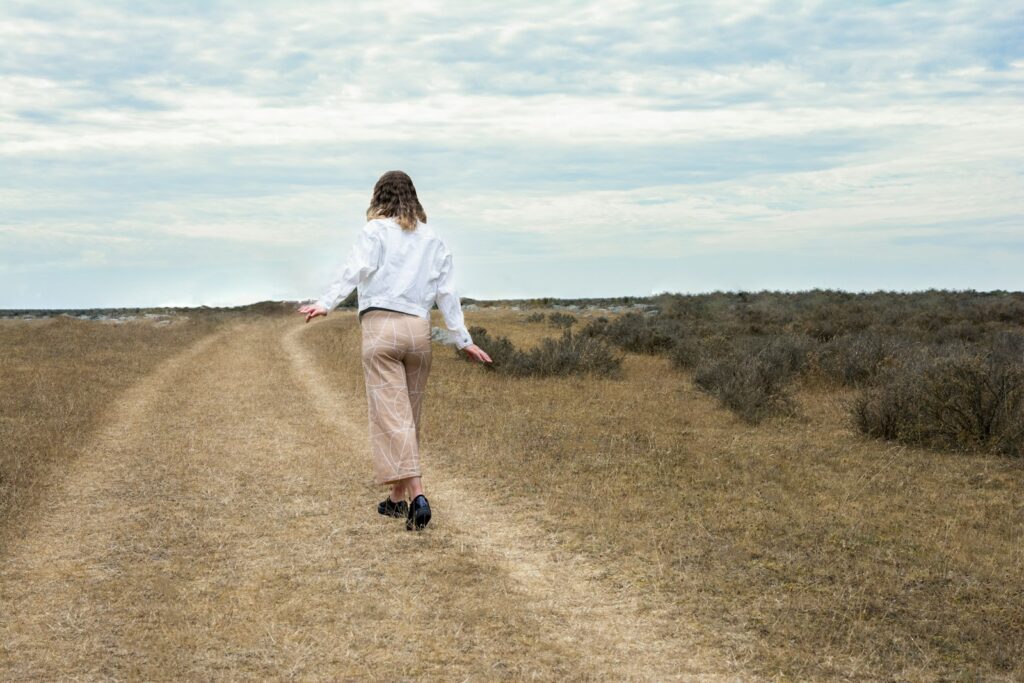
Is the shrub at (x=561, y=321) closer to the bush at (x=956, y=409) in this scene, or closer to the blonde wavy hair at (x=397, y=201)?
the bush at (x=956, y=409)

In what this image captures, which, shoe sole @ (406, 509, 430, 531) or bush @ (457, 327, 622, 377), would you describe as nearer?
shoe sole @ (406, 509, 430, 531)

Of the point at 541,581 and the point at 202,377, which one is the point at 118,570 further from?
the point at 202,377

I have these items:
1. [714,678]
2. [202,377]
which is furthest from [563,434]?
[202,377]

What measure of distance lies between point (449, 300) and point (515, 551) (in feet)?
6.57

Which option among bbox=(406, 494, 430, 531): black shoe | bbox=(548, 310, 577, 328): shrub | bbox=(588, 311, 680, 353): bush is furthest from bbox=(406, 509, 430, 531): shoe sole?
bbox=(548, 310, 577, 328): shrub

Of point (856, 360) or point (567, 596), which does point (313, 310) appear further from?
point (856, 360)

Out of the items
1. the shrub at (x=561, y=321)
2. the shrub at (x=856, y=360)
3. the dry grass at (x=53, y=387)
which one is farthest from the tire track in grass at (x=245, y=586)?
the shrub at (x=561, y=321)

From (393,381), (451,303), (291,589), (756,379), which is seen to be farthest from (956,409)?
(291,589)

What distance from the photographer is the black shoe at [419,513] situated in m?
7.03

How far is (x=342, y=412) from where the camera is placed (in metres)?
13.7

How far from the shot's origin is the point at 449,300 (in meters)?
7.12

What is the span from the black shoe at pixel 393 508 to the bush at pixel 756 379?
609cm

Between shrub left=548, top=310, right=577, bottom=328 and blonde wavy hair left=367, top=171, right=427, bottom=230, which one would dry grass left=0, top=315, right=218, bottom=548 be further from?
shrub left=548, top=310, right=577, bottom=328

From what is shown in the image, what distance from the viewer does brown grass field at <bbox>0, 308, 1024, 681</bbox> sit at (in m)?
4.99
